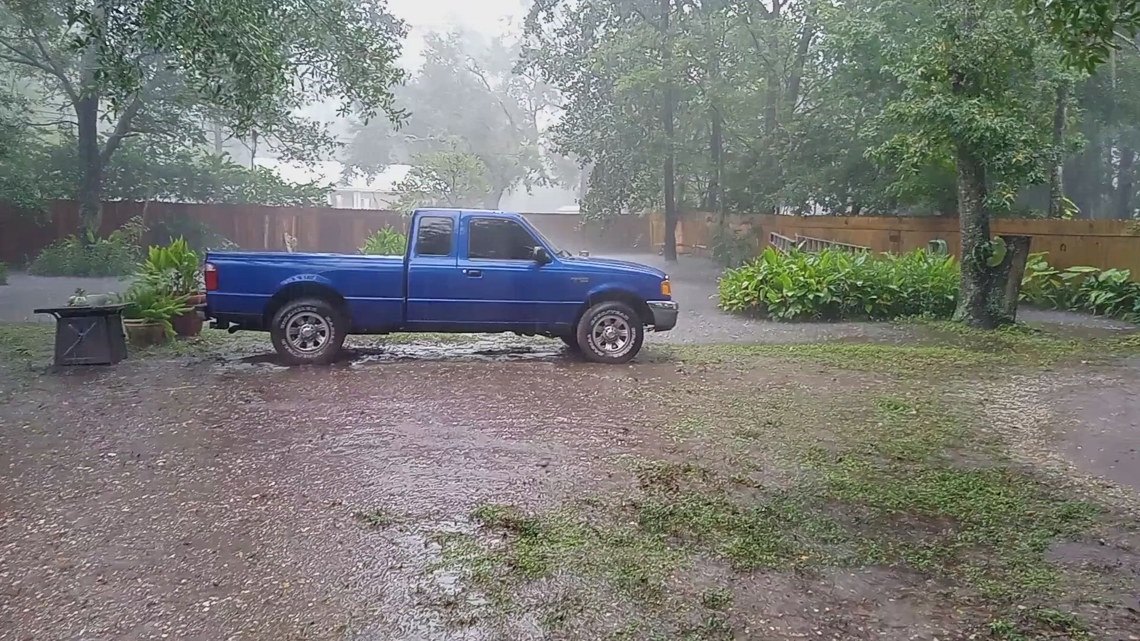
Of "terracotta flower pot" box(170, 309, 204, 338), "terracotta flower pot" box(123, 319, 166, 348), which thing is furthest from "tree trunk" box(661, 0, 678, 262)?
"terracotta flower pot" box(123, 319, 166, 348)

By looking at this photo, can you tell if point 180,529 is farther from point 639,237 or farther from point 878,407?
point 639,237

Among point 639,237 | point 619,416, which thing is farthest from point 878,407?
point 639,237

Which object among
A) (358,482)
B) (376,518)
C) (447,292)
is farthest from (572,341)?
(376,518)

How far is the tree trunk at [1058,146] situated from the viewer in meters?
16.8

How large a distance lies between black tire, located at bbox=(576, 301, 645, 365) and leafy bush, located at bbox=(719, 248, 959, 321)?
15.9ft

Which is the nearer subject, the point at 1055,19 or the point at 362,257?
the point at 1055,19

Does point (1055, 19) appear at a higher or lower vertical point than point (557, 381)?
higher

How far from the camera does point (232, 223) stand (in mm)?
29000

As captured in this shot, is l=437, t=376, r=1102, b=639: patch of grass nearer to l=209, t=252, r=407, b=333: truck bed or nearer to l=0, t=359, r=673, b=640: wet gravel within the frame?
l=0, t=359, r=673, b=640: wet gravel

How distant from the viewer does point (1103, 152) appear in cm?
2534

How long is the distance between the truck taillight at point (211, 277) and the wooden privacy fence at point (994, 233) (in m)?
14.1

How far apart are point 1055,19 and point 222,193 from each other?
90.3 ft

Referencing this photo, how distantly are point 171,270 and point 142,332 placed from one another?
1.20 meters

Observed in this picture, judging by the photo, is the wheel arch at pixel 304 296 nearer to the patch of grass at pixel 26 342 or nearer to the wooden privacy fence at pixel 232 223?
the patch of grass at pixel 26 342
